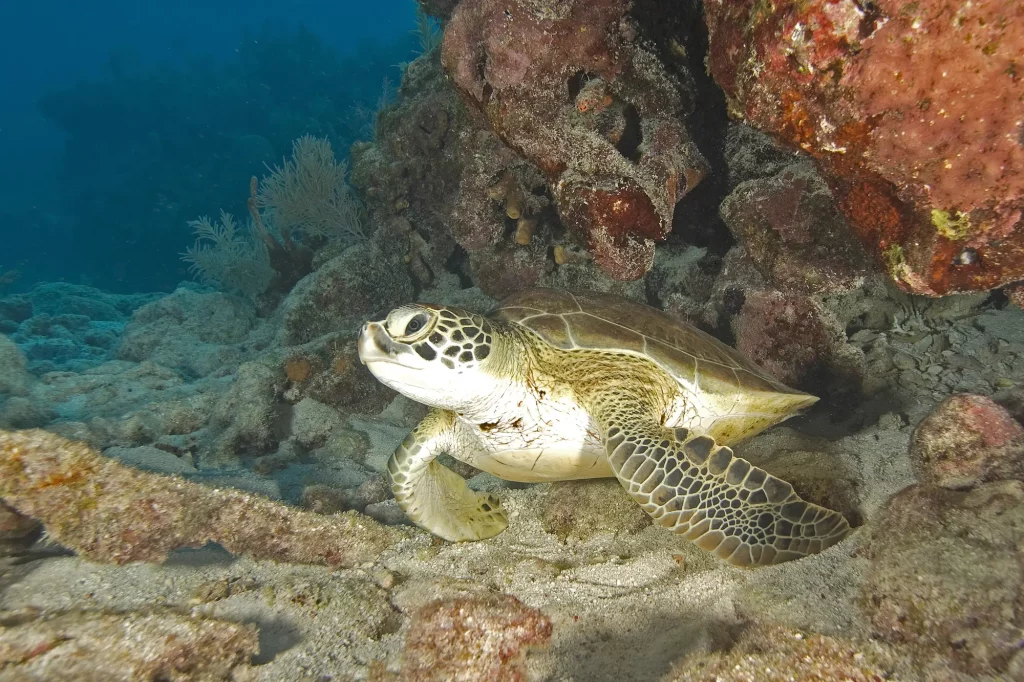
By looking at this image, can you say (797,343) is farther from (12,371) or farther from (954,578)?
(12,371)

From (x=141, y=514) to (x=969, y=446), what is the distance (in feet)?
11.4

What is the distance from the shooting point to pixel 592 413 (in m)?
2.86

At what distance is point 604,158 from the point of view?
3.47 meters

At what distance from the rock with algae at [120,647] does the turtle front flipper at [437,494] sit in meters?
1.14

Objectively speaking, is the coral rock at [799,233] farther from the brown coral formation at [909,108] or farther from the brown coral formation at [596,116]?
the brown coral formation at [909,108]

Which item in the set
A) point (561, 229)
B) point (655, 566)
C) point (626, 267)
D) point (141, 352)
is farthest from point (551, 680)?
point (141, 352)

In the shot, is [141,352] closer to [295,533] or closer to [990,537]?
[295,533]

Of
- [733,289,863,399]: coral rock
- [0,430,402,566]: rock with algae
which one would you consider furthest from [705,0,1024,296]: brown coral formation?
[0,430,402,566]: rock with algae

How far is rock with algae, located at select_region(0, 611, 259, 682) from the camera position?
5.24 feet

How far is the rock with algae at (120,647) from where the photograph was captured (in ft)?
5.24

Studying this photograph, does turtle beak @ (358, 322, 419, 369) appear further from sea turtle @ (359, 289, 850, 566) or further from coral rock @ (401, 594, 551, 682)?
coral rock @ (401, 594, 551, 682)

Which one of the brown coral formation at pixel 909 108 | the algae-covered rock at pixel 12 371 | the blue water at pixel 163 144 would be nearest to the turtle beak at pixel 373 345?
the brown coral formation at pixel 909 108

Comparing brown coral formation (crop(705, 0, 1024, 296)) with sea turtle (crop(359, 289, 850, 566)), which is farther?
sea turtle (crop(359, 289, 850, 566))

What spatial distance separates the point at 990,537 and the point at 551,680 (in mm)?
1509
